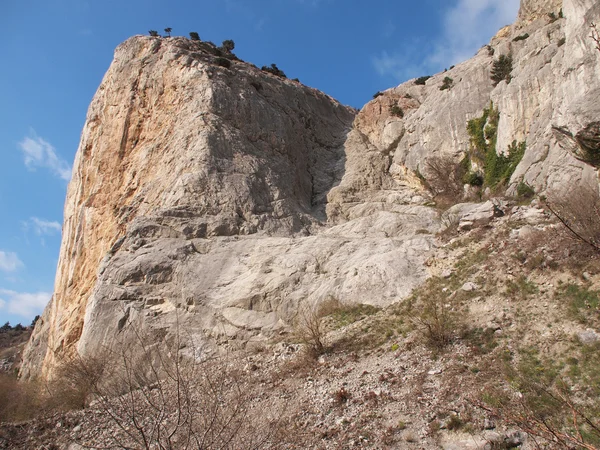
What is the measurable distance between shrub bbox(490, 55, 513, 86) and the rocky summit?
10cm

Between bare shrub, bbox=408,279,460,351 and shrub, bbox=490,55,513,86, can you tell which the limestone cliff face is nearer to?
shrub, bbox=490,55,513,86

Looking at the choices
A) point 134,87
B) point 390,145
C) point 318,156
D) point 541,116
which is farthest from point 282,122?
point 541,116

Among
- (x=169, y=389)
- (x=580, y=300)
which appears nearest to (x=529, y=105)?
(x=580, y=300)

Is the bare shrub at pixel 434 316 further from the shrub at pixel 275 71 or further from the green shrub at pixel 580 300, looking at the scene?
the shrub at pixel 275 71

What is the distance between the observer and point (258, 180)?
22.0 m

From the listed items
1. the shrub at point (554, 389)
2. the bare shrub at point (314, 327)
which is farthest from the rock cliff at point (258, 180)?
the shrub at point (554, 389)

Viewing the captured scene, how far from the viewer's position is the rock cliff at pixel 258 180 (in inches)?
576

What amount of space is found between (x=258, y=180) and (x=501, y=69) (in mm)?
14601

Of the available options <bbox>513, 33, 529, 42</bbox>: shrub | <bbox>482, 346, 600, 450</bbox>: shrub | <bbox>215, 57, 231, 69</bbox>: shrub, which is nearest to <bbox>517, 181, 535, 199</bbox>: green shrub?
<bbox>482, 346, 600, 450</bbox>: shrub

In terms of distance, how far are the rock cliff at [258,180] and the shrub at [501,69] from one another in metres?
0.41

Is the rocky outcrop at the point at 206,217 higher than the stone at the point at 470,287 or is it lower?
higher

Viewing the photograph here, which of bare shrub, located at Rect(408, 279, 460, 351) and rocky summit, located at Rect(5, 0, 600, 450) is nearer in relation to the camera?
rocky summit, located at Rect(5, 0, 600, 450)

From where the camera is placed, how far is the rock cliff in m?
14.6

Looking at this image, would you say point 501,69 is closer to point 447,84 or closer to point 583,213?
point 447,84
